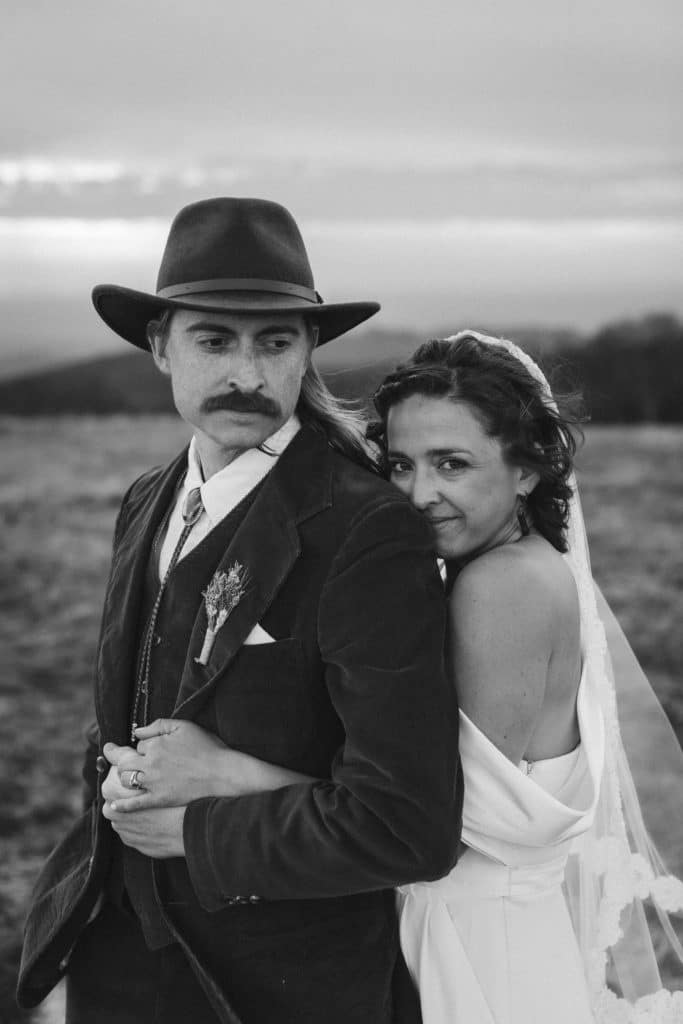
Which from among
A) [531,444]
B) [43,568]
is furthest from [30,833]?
[531,444]

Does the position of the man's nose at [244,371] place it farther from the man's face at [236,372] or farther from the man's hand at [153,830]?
the man's hand at [153,830]

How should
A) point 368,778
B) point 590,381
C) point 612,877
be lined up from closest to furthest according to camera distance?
1. point 368,778
2. point 612,877
3. point 590,381

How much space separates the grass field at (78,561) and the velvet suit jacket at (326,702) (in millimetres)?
3519

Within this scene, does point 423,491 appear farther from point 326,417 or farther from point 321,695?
point 321,695

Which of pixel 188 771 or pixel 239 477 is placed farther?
pixel 239 477

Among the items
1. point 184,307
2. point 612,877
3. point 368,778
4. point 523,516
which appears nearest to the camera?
point 368,778

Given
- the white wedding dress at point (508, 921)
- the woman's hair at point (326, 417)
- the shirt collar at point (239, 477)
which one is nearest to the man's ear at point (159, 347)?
the woman's hair at point (326, 417)

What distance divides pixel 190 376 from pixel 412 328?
5.40 m

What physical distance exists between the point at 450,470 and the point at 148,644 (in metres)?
0.61

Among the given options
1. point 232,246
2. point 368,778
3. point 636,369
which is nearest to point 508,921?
point 368,778

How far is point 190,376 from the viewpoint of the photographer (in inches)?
73.5

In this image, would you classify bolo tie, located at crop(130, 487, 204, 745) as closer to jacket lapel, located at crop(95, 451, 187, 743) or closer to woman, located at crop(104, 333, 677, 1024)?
jacket lapel, located at crop(95, 451, 187, 743)

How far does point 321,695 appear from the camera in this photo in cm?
172

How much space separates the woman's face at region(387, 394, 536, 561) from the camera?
192cm
